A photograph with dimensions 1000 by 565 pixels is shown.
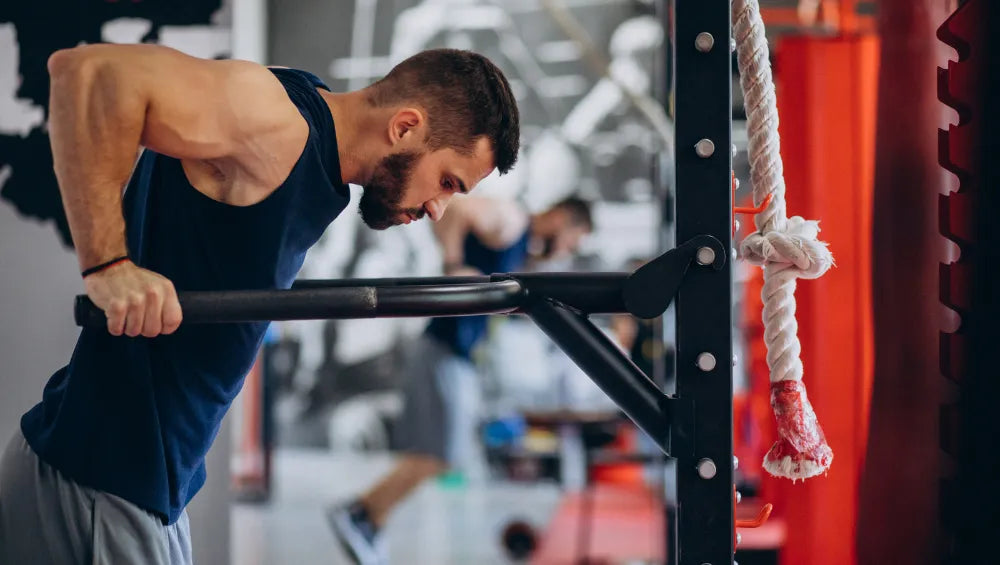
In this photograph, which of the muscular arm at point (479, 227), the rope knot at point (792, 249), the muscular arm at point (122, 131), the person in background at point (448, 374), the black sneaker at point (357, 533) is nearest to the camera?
the muscular arm at point (122, 131)

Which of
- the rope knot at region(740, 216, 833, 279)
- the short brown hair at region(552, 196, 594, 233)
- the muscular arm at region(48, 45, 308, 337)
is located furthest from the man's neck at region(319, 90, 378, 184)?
the short brown hair at region(552, 196, 594, 233)

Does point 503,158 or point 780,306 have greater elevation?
point 503,158

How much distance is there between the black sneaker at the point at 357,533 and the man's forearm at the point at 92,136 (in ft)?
8.54

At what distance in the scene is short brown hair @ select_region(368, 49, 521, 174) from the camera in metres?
1.34

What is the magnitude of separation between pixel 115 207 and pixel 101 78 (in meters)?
0.16

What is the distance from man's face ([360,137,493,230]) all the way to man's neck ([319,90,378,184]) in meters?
0.02

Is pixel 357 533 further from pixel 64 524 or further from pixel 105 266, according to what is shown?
pixel 105 266

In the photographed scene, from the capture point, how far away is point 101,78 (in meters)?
1.09

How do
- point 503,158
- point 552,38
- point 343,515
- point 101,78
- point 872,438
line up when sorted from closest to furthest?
point 101,78 < point 503,158 < point 872,438 < point 343,515 < point 552,38

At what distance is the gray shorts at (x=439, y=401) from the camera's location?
3818 mm

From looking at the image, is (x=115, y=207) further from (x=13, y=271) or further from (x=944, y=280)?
(x=13, y=271)

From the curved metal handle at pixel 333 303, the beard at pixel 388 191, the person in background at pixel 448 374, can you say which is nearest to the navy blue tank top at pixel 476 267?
the person in background at pixel 448 374

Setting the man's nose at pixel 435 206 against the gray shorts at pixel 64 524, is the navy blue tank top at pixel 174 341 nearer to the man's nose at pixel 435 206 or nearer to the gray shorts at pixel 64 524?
the gray shorts at pixel 64 524

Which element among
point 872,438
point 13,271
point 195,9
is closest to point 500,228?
point 195,9
